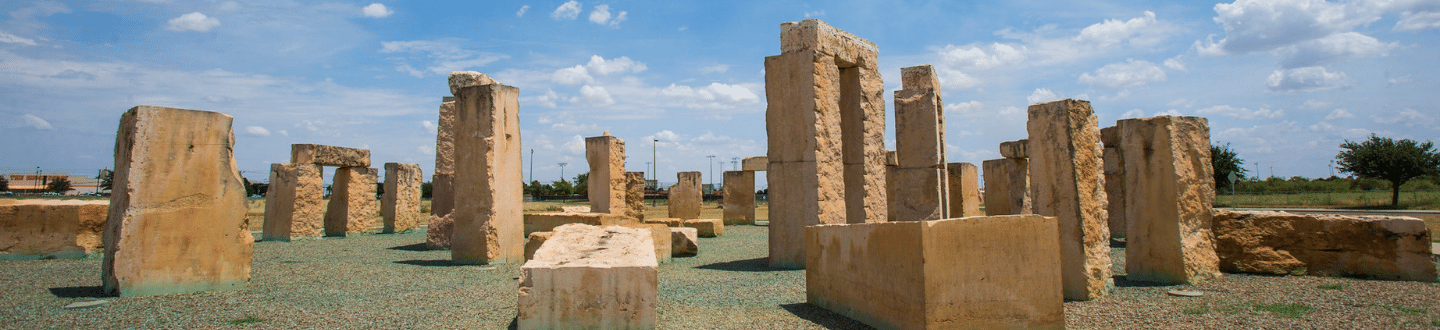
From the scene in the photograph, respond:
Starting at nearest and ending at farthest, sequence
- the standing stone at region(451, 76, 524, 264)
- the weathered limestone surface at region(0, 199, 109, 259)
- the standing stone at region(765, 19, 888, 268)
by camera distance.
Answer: the standing stone at region(765, 19, 888, 268) → the standing stone at region(451, 76, 524, 264) → the weathered limestone surface at region(0, 199, 109, 259)

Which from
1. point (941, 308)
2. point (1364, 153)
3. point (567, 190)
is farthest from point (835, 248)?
point (567, 190)

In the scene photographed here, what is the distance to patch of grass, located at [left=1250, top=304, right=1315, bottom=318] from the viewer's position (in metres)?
5.12

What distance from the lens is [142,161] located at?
588 centimetres

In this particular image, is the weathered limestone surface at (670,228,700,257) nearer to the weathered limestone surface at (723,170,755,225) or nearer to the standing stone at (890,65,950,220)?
the standing stone at (890,65,950,220)

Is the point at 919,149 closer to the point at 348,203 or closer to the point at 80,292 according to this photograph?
the point at 80,292

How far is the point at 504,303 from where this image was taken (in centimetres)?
569

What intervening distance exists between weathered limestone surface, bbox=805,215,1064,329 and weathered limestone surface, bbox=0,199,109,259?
982 centimetres

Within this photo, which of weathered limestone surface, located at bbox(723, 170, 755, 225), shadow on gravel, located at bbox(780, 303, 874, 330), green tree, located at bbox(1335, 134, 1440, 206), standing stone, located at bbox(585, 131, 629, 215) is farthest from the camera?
green tree, located at bbox(1335, 134, 1440, 206)

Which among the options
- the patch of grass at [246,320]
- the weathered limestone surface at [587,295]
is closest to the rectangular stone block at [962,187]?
the weathered limestone surface at [587,295]

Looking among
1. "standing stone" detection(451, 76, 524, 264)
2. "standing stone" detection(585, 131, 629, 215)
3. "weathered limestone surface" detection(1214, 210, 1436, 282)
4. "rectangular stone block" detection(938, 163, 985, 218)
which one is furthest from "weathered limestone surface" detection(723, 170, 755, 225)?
"weathered limestone surface" detection(1214, 210, 1436, 282)

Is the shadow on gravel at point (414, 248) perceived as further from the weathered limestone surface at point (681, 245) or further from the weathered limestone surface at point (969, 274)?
the weathered limestone surface at point (969, 274)

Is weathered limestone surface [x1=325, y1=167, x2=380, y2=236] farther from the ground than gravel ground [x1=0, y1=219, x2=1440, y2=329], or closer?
farther from the ground

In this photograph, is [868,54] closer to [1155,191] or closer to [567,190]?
[1155,191]

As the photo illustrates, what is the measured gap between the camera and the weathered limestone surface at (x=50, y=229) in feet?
28.8
